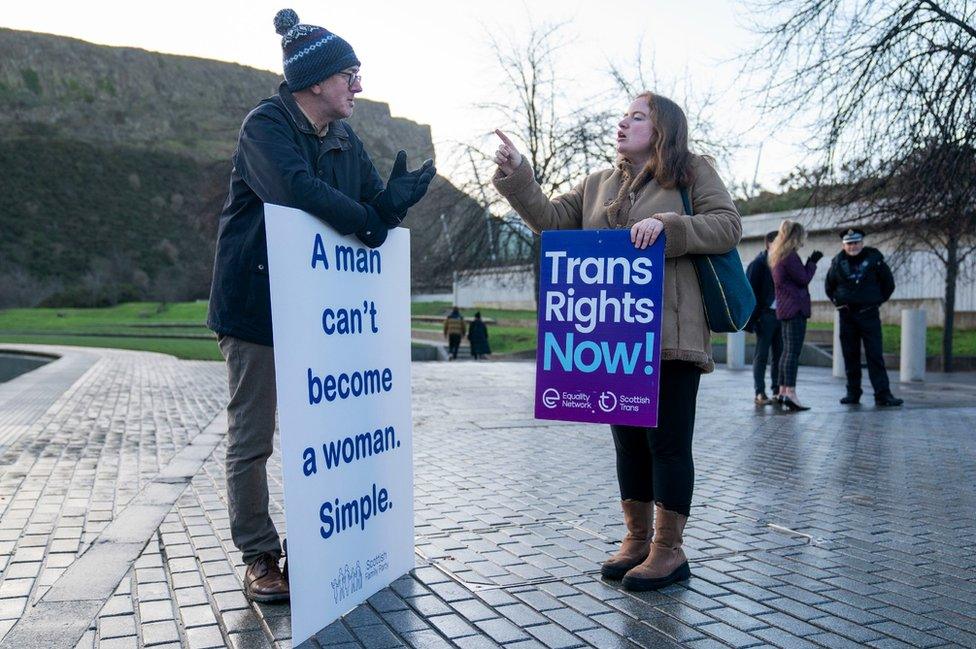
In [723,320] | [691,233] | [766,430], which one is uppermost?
[691,233]

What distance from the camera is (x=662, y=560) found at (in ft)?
12.0

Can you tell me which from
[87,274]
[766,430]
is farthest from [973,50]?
[87,274]

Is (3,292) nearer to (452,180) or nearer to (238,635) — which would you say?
(452,180)

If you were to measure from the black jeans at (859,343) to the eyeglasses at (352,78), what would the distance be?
27.0ft

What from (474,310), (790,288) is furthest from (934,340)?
(474,310)

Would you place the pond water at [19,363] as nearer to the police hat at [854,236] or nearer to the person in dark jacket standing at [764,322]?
the person in dark jacket standing at [764,322]

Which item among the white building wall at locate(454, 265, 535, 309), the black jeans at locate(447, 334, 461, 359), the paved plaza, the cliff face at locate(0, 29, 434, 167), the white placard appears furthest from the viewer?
the cliff face at locate(0, 29, 434, 167)

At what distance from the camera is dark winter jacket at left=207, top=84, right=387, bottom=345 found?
10.6 feet

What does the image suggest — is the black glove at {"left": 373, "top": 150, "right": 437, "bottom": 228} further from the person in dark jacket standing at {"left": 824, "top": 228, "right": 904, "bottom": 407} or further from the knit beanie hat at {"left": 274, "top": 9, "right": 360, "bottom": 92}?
the person in dark jacket standing at {"left": 824, "top": 228, "right": 904, "bottom": 407}

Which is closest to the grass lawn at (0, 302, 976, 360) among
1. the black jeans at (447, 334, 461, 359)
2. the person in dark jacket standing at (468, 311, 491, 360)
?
the person in dark jacket standing at (468, 311, 491, 360)

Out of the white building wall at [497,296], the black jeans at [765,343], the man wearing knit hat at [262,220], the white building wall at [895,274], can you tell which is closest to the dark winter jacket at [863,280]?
the black jeans at [765,343]

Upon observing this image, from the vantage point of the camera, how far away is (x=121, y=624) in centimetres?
317

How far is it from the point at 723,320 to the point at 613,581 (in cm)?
110

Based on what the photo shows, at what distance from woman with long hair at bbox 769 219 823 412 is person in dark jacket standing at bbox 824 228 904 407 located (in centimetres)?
80
